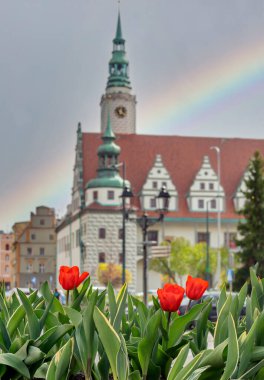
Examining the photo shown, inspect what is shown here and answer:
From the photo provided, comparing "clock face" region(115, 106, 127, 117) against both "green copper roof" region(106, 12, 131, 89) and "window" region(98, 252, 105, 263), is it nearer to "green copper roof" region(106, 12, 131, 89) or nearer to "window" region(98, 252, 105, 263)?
"green copper roof" region(106, 12, 131, 89)

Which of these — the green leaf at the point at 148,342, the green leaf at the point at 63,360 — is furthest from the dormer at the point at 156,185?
the green leaf at the point at 63,360

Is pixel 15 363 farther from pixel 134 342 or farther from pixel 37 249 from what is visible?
pixel 37 249

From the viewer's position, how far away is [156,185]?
8462 cm

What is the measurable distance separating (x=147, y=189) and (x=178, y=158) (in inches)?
227

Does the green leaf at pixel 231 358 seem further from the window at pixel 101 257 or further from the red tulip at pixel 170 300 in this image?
the window at pixel 101 257

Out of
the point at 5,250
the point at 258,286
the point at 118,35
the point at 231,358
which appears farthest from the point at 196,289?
the point at 5,250

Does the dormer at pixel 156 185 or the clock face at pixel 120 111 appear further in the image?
the clock face at pixel 120 111

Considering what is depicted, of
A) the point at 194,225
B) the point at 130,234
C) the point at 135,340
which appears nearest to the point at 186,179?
the point at 194,225

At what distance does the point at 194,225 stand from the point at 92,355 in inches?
3185

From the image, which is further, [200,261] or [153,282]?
[153,282]

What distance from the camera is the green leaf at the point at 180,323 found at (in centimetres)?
439

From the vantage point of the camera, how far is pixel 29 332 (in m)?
4.69

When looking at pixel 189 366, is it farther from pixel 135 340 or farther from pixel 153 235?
pixel 153 235

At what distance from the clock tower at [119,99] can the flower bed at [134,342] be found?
8978 centimetres
